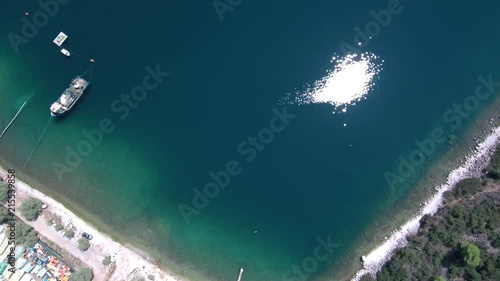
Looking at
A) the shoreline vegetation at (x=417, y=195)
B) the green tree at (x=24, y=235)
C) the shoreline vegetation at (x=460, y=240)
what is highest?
the green tree at (x=24, y=235)

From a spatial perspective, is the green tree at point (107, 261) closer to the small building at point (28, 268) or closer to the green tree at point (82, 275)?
the green tree at point (82, 275)

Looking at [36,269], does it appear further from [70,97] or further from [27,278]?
[70,97]

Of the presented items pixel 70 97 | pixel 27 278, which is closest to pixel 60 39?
pixel 70 97

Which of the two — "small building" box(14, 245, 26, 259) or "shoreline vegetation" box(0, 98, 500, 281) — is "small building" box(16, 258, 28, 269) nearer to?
"small building" box(14, 245, 26, 259)

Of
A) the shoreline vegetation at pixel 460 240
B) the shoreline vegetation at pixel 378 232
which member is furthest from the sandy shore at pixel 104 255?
the shoreline vegetation at pixel 460 240

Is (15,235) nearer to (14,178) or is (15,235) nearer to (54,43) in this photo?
(14,178)

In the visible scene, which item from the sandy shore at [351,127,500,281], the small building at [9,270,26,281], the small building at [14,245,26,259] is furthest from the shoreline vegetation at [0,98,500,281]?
the small building at [9,270,26,281]

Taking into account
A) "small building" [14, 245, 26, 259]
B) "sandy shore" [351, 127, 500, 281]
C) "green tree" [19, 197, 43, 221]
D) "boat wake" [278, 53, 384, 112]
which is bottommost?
"sandy shore" [351, 127, 500, 281]
